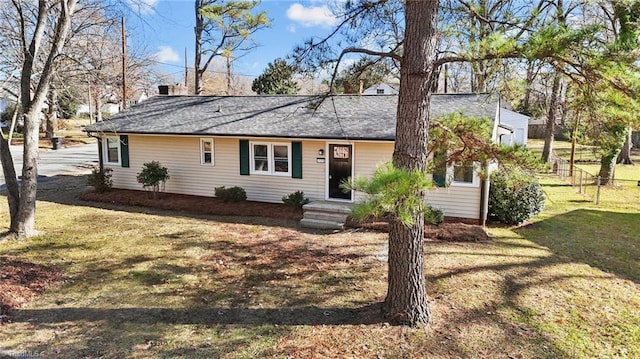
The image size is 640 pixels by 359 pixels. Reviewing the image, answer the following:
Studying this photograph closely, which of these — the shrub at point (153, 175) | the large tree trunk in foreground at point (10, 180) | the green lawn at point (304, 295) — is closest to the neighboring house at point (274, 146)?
the shrub at point (153, 175)

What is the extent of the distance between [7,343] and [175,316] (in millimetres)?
1995

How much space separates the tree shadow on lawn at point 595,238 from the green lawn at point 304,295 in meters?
0.07

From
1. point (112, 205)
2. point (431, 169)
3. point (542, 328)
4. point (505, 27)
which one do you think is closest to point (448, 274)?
point (542, 328)

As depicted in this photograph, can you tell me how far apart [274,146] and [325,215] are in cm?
302

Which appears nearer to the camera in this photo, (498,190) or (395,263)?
(395,263)

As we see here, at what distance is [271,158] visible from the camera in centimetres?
1292

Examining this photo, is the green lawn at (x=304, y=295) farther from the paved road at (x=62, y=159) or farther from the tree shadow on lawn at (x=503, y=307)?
the paved road at (x=62, y=159)

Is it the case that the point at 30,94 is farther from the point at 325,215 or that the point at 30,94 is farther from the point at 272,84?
the point at 272,84

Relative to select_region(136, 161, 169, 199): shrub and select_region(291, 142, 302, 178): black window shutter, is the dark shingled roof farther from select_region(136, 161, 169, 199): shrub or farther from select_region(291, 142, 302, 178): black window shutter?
select_region(136, 161, 169, 199): shrub

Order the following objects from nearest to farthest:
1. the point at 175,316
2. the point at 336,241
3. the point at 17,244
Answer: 1. the point at 175,316
2. the point at 17,244
3. the point at 336,241

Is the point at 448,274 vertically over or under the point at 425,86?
under

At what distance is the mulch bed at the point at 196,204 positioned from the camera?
12.1 meters

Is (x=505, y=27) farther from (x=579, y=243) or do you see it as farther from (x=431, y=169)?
(x=579, y=243)

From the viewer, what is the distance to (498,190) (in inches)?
444
